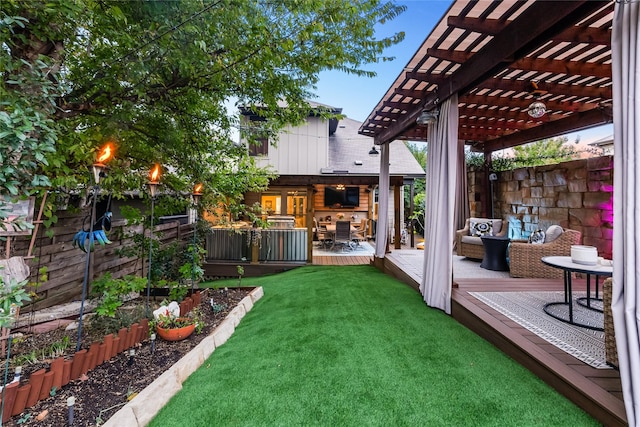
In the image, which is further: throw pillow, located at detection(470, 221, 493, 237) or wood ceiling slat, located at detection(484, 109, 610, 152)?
throw pillow, located at detection(470, 221, 493, 237)

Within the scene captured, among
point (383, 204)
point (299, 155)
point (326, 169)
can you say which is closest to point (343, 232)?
point (383, 204)

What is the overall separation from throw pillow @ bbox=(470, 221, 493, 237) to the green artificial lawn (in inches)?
144

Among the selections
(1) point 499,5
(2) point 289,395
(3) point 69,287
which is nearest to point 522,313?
(2) point 289,395

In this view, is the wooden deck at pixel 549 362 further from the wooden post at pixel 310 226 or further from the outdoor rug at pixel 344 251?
the outdoor rug at pixel 344 251

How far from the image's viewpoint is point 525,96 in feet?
15.3

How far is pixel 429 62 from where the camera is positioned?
3.38m

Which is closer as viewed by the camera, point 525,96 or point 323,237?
point 525,96

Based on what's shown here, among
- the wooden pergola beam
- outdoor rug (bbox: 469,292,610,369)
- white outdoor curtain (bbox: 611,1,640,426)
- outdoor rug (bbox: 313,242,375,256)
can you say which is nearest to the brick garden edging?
white outdoor curtain (bbox: 611,1,640,426)

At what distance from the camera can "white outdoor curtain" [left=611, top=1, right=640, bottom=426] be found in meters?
1.42

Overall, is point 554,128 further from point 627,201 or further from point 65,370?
point 65,370

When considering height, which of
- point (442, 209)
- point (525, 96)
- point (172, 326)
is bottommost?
point (172, 326)

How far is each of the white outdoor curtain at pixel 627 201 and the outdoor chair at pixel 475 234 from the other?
4.53m

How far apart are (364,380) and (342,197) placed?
9679 millimetres

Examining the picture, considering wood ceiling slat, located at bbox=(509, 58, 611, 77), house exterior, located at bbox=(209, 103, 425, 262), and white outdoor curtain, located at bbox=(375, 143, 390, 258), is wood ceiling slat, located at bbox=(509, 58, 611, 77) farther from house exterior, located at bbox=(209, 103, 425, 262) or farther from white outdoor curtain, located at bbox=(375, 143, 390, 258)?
house exterior, located at bbox=(209, 103, 425, 262)
